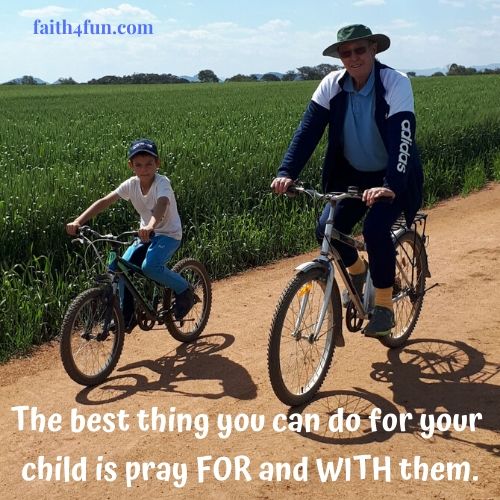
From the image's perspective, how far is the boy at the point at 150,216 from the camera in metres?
4.86

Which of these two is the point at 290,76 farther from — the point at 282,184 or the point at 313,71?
the point at 282,184

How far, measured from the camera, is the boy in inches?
191

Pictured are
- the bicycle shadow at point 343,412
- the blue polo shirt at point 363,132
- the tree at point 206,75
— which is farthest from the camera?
the tree at point 206,75

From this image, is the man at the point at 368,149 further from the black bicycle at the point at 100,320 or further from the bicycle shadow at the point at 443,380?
the black bicycle at the point at 100,320

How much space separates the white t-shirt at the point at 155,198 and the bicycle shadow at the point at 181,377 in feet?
3.19

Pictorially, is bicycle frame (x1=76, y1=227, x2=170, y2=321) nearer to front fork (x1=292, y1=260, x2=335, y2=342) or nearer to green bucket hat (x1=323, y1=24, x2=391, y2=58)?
front fork (x1=292, y1=260, x2=335, y2=342)

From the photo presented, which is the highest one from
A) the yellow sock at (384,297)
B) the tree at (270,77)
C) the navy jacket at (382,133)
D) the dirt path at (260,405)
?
the tree at (270,77)

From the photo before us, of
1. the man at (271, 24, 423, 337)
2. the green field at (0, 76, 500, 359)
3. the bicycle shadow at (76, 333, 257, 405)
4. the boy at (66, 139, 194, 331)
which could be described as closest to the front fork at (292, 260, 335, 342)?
the man at (271, 24, 423, 337)

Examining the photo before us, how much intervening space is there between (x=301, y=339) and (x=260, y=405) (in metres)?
0.52

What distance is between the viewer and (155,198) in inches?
195

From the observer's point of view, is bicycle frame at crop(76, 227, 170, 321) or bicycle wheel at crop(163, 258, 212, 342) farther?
bicycle wheel at crop(163, 258, 212, 342)

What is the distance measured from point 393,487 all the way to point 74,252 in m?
4.52

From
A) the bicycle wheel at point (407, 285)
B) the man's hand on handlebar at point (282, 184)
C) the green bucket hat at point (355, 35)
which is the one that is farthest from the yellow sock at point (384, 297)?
the green bucket hat at point (355, 35)

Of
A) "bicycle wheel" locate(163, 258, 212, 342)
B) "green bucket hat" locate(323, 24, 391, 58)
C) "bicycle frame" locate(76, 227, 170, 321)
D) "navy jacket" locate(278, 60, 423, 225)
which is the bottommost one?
"bicycle wheel" locate(163, 258, 212, 342)
